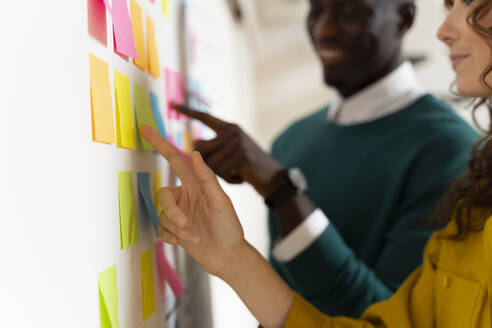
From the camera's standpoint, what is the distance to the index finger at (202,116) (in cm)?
69

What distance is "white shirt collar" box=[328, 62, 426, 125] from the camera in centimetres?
106

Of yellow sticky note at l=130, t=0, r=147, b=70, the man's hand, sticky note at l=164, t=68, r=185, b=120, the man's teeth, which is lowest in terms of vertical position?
the man's hand

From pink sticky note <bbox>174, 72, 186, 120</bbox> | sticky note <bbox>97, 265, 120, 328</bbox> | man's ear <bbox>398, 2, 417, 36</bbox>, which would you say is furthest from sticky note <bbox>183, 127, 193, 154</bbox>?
man's ear <bbox>398, 2, 417, 36</bbox>

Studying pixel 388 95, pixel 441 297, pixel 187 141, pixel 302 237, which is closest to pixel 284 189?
pixel 302 237

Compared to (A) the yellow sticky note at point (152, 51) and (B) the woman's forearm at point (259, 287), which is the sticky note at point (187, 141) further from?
(B) the woman's forearm at point (259, 287)

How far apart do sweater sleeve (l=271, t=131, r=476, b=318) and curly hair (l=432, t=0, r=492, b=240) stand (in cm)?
→ 10

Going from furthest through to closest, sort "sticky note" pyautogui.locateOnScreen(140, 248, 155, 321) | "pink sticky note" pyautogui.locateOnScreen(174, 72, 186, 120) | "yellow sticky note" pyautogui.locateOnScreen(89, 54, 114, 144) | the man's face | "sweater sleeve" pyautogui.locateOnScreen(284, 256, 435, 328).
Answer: the man's face, "pink sticky note" pyautogui.locateOnScreen(174, 72, 186, 120), "sweater sleeve" pyautogui.locateOnScreen(284, 256, 435, 328), "sticky note" pyautogui.locateOnScreen(140, 248, 155, 321), "yellow sticky note" pyautogui.locateOnScreen(89, 54, 114, 144)

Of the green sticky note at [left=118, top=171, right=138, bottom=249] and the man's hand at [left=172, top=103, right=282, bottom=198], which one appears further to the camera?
the man's hand at [left=172, top=103, right=282, bottom=198]

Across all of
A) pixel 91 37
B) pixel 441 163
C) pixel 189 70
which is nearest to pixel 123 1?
pixel 91 37

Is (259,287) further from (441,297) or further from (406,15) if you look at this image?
(406,15)

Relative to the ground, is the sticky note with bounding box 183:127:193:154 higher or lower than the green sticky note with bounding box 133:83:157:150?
lower

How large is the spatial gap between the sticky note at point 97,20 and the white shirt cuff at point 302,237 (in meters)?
0.52

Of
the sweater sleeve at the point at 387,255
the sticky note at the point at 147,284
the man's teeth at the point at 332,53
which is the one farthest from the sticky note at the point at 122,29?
the man's teeth at the point at 332,53

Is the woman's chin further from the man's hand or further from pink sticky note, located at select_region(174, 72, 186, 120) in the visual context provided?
pink sticky note, located at select_region(174, 72, 186, 120)
